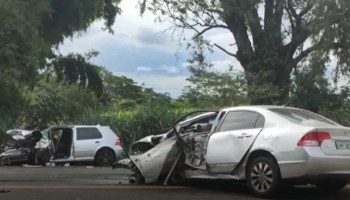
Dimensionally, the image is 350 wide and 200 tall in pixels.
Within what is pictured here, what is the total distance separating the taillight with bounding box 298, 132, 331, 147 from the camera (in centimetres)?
927

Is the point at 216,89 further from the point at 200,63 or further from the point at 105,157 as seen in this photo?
the point at 105,157

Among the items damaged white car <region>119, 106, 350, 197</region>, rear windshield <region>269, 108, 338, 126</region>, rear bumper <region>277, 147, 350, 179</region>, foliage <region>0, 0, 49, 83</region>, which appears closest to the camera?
rear bumper <region>277, 147, 350, 179</region>

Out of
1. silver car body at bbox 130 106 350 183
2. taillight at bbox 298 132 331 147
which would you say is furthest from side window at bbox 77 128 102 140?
taillight at bbox 298 132 331 147

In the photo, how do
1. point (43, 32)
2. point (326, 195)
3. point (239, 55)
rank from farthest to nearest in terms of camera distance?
1. point (239, 55)
2. point (43, 32)
3. point (326, 195)

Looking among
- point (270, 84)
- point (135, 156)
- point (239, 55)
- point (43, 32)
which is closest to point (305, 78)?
point (270, 84)

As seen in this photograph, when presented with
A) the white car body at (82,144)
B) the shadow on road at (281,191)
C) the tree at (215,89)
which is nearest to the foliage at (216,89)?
the tree at (215,89)

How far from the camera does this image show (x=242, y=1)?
26875 millimetres

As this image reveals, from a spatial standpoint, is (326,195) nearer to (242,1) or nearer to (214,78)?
(242,1)

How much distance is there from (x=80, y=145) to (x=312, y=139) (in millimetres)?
13375

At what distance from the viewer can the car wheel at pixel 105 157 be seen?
22.0 metres

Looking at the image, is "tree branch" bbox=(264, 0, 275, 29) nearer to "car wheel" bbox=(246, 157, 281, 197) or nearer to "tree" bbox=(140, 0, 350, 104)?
"tree" bbox=(140, 0, 350, 104)

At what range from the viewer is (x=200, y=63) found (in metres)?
30.5

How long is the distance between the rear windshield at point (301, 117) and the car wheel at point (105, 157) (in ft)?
40.4

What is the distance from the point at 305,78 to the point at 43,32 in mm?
11256
